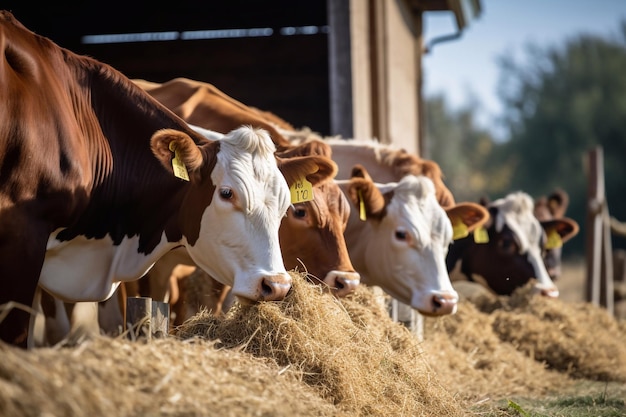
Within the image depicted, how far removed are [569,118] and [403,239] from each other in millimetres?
34149

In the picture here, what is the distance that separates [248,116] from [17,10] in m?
6.18

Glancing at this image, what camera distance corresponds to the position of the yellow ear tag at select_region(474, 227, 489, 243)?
8469mm

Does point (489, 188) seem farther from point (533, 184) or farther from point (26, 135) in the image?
point (26, 135)

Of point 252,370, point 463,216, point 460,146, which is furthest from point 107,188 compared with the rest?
point 460,146

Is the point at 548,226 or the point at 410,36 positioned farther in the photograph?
the point at 410,36

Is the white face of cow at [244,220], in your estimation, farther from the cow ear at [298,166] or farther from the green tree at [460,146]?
the green tree at [460,146]

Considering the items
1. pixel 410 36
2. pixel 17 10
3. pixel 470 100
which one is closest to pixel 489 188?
pixel 470 100

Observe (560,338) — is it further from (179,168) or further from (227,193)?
(179,168)

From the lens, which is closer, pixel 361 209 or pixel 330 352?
pixel 330 352

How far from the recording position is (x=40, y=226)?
455 centimetres

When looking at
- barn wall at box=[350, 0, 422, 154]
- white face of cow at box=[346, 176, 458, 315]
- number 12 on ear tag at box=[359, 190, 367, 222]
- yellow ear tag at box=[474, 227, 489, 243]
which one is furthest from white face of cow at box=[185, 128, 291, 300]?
barn wall at box=[350, 0, 422, 154]

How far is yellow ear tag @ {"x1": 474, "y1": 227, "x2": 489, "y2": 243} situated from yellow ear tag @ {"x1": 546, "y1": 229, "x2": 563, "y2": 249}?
3.98 ft

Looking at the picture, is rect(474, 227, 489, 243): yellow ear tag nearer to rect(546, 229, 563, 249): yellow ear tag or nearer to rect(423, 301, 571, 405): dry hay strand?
rect(423, 301, 571, 405): dry hay strand

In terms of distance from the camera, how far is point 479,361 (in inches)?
288
